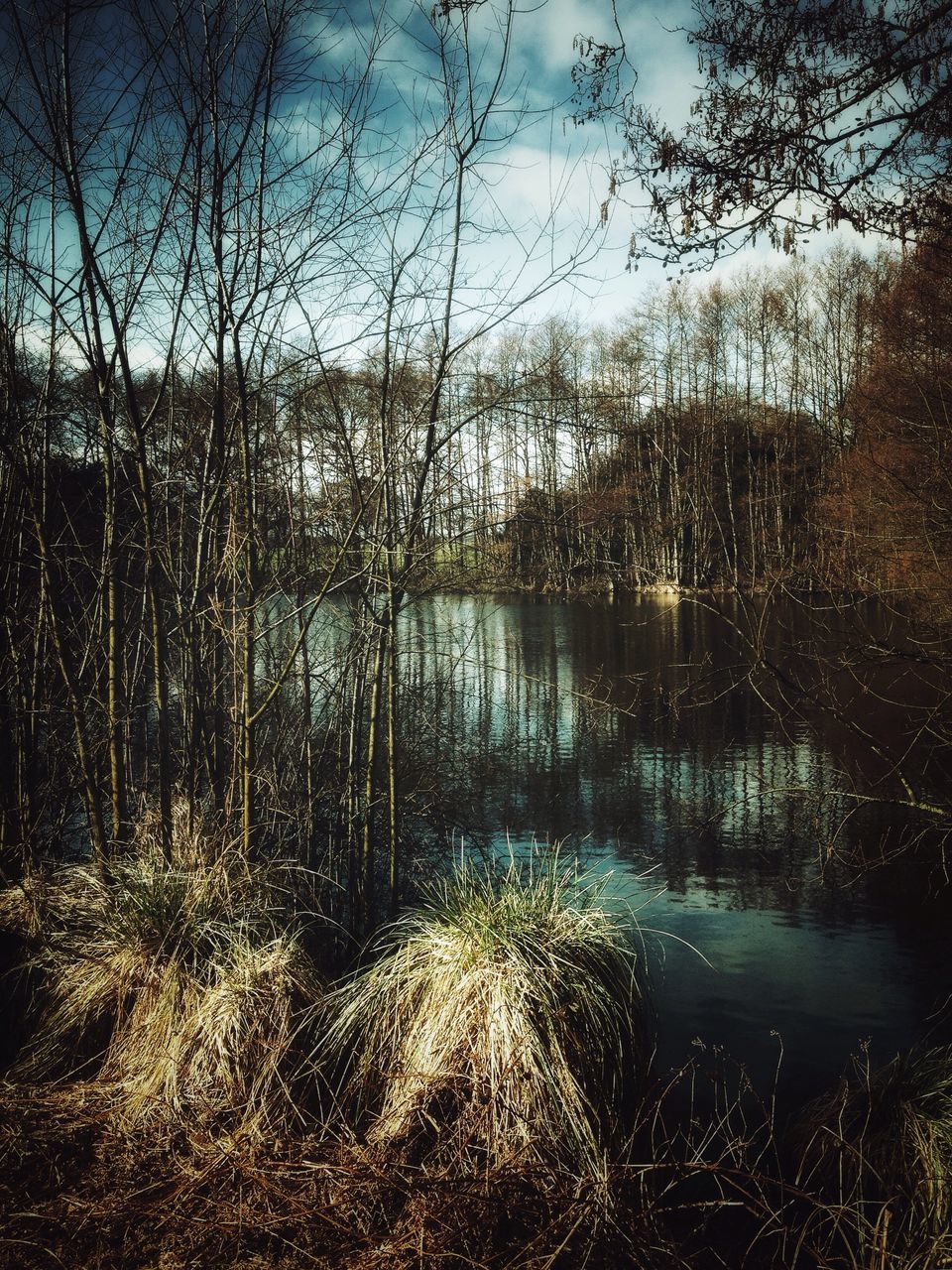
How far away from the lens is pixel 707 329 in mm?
38406

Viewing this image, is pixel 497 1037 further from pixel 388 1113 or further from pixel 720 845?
pixel 720 845

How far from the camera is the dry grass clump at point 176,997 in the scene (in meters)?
3.29

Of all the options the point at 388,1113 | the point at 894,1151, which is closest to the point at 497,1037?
the point at 388,1113

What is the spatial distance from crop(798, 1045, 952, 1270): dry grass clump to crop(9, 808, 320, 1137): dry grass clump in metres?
2.07

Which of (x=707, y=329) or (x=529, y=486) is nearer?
(x=529, y=486)

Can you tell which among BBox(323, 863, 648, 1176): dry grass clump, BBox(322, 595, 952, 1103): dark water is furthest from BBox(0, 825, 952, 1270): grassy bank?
BBox(322, 595, 952, 1103): dark water

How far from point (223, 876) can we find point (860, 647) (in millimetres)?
4105

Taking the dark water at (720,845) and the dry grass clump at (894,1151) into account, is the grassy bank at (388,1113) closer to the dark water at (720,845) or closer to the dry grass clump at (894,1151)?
the dry grass clump at (894,1151)

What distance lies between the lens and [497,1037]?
3215mm

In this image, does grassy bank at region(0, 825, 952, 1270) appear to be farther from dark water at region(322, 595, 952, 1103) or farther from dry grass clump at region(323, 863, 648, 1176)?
dark water at region(322, 595, 952, 1103)

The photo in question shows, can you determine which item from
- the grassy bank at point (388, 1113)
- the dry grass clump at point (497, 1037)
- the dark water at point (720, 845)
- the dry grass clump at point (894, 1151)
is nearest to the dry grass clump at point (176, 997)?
the grassy bank at point (388, 1113)

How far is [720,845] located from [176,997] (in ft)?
24.1

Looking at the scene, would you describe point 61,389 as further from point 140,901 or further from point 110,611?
point 140,901

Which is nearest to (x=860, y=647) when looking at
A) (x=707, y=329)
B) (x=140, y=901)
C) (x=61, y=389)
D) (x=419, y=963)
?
(x=419, y=963)
